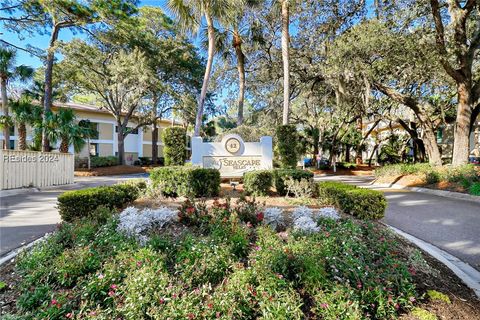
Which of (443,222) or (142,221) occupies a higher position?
(142,221)

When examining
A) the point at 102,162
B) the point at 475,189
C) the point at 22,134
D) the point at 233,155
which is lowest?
the point at 475,189

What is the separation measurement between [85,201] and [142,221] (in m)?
1.82

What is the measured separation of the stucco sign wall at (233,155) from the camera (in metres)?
10.6

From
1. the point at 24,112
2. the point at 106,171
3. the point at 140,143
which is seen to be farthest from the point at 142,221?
the point at 140,143

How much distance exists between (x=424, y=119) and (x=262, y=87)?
425 inches

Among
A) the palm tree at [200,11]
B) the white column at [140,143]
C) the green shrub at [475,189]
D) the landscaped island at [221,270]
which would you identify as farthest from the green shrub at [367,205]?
the white column at [140,143]

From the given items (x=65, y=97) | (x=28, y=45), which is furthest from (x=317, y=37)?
(x=65, y=97)

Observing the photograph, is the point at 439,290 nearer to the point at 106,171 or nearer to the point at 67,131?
the point at 67,131

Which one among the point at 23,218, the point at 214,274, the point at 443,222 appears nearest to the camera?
the point at 214,274

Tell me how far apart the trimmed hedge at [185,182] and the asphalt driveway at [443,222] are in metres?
4.58

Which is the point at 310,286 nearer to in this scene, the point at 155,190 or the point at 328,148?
the point at 155,190

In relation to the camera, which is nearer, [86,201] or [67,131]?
[86,201]

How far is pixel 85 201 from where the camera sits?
206 inches

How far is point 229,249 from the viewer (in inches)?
134
